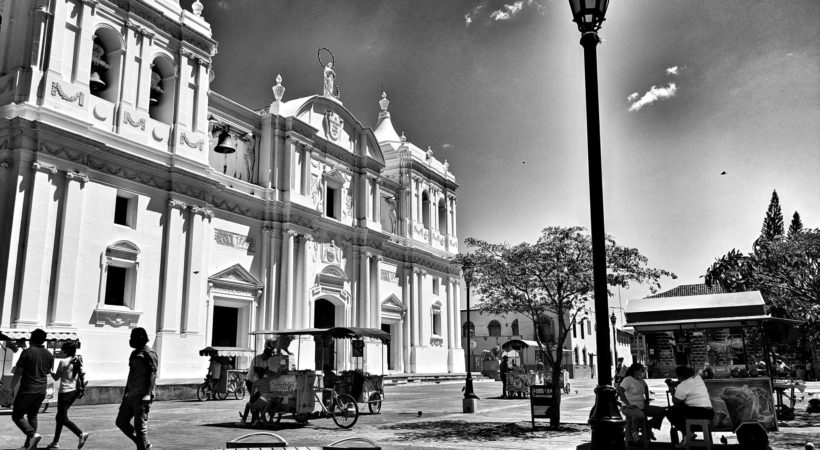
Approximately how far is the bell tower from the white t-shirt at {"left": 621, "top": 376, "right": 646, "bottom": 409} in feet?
66.1

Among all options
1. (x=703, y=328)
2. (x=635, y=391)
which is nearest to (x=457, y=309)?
(x=703, y=328)

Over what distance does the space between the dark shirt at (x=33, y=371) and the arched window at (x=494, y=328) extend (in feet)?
206

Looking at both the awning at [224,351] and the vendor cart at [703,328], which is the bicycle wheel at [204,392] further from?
the vendor cart at [703,328]

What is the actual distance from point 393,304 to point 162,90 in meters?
19.8

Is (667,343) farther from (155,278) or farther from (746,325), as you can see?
(155,278)

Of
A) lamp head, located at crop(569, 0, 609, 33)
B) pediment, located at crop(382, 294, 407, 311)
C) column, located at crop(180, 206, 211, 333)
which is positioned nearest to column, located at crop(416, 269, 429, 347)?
pediment, located at crop(382, 294, 407, 311)

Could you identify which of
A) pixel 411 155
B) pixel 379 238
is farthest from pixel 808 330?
pixel 411 155

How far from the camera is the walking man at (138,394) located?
27.5 ft

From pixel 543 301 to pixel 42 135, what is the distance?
1723cm

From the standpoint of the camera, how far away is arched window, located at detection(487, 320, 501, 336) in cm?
6981

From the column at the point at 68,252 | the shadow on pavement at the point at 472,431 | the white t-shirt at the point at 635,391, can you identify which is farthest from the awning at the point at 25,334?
the white t-shirt at the point at 635,391

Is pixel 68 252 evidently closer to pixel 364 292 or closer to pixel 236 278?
pixel 236 278

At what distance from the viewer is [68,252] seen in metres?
22.0

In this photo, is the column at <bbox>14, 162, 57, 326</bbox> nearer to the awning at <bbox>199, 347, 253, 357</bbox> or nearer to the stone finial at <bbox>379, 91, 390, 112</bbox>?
the awning at <bbox>199, 347, 253, 357</bbox>
